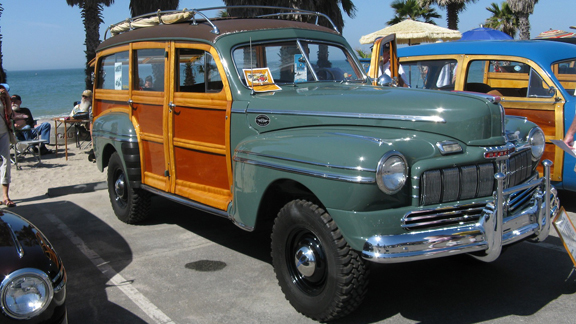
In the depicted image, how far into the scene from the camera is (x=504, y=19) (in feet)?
106

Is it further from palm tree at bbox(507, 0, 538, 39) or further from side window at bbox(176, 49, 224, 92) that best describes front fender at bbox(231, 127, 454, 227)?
palm tree at bbox(507, 0, 538, 39)

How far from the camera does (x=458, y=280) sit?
4.12 m

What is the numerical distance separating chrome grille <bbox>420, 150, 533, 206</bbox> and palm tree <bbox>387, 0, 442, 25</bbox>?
27.1 metres

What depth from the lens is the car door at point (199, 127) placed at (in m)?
4.38

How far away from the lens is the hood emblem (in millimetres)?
3998

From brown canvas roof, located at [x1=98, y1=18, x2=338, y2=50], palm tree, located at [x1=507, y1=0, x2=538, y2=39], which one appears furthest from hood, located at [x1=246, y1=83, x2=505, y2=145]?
palm tree, located at [x1=507, y1=0, x2=538, y2=39]

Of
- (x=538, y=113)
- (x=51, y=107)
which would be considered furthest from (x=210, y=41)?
(x=51, y=107)

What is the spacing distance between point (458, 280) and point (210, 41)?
2.82 m

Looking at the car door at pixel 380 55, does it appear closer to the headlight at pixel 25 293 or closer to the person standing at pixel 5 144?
the headlight at pixel 25 293

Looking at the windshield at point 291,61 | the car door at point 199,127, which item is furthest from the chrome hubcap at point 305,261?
the windshield at point 291,61

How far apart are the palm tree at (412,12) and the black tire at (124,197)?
83.3 feet

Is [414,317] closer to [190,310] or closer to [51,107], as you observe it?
[190,310]

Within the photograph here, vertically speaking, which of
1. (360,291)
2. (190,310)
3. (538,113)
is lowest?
(190,310)

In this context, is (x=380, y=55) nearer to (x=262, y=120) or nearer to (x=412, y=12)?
(x=262, y=120)
